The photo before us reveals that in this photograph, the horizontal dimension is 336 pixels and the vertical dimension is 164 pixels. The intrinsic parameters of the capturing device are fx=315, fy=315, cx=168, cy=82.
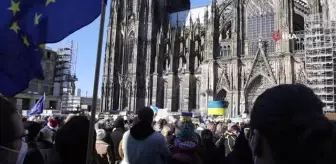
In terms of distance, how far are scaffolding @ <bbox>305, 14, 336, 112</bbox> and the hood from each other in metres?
23.9

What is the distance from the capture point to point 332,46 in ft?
84.0

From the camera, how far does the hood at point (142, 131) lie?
4.27 meters

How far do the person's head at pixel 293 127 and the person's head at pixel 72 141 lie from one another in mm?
2345

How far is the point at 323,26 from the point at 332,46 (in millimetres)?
A: 1887

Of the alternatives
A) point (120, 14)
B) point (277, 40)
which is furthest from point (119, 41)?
point (277, 40)

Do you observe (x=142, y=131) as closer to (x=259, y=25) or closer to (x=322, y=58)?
(x=322, y=58)

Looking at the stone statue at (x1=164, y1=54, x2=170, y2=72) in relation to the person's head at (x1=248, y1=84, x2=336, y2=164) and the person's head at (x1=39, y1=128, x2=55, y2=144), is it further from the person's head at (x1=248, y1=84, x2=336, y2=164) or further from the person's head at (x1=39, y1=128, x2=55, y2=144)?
the person's head at (x1=248, y1=84, x2=336, y2=164)

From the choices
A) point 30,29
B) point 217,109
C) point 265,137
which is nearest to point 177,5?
point 217,109

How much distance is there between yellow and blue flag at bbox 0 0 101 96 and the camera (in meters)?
4.27

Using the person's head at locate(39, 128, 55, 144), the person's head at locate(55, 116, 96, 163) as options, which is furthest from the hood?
the person's head at locate(39, 128, 55, 144)

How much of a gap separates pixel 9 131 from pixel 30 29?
3101mm

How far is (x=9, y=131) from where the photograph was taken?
1845mm

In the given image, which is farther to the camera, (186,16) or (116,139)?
(186,16)

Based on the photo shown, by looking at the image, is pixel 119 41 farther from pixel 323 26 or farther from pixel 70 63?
pixel 323 26
